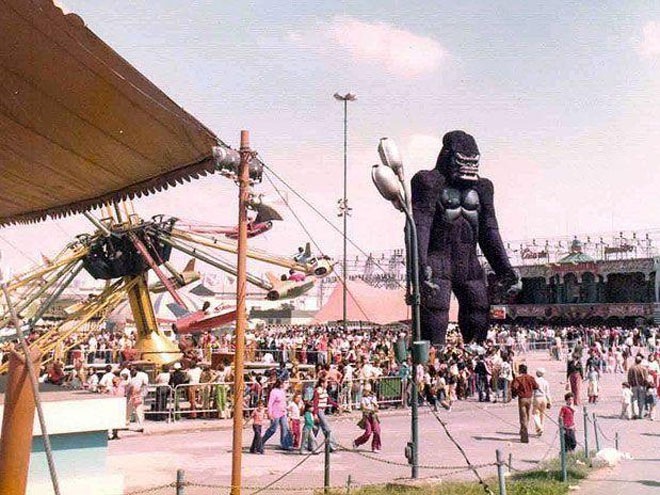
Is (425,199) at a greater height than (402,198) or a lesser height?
greater

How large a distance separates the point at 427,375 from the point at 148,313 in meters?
8.62

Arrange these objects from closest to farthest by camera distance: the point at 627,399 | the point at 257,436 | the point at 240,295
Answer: the point at 240,295 → the point at 257,436 → the point at 627,399

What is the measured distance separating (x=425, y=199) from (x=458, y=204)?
831 mm

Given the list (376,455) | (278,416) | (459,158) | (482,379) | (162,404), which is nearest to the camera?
(376,455)

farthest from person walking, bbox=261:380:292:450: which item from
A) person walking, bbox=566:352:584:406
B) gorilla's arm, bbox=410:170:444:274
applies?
person walking, bbox=566:352:584:406

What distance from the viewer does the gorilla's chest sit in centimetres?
1510

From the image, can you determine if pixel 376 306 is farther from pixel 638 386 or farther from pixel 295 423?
pixel 295 423

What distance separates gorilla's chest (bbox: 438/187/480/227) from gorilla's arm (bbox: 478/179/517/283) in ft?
0.89

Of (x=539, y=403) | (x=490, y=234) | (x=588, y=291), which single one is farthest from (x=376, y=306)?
(x=588, y=291)

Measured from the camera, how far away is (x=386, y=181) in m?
10.2

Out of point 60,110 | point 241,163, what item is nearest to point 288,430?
point 241,163

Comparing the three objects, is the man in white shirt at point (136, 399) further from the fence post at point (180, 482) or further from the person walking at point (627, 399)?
the person walking at point (627, 399)

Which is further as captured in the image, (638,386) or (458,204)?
(638,386)

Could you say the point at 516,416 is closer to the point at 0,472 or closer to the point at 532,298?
the point at 0,472
